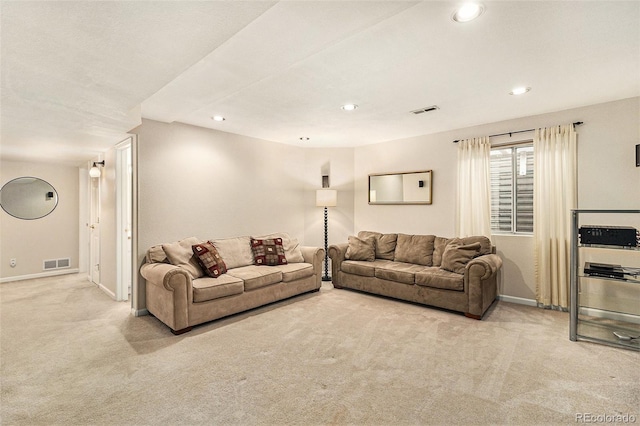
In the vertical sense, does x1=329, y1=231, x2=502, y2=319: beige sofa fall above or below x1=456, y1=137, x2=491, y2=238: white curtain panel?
below

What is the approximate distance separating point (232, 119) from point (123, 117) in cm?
134

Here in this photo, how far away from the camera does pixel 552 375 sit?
2.38 metres

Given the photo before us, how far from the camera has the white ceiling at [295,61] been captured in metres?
1.66

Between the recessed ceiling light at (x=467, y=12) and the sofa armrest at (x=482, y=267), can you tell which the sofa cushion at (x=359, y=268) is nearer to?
the sofa armrest at (x=482, y=267)

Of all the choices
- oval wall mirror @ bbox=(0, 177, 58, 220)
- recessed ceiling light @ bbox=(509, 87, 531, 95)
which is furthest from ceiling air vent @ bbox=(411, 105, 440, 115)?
oval wall mirror @ bbox=(0, 177, 58, 220)

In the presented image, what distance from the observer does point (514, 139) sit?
422 centimetres

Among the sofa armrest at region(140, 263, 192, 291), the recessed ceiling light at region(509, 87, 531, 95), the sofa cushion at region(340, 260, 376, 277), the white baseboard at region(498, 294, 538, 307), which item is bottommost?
the white baseboard at region(498, 294, 538, 307)

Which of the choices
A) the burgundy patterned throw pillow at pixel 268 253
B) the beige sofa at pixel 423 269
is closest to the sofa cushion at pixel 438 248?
the beige sofa at pixel 423 269

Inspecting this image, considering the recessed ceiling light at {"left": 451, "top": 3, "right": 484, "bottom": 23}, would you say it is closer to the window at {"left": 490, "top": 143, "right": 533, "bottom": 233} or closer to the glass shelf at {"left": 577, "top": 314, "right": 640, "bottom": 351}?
the window at {"left": 490, "top": 143, "right": 533, "bottom": 233}

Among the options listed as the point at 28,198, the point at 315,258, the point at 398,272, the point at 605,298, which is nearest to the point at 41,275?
the point at 28,198

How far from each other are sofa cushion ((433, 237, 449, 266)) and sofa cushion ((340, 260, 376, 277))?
0.91 meters

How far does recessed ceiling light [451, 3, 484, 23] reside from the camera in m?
1.85

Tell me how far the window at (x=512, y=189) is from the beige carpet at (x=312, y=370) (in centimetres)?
122

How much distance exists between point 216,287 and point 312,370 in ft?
5.14
